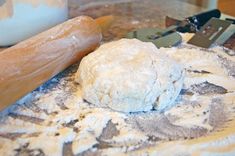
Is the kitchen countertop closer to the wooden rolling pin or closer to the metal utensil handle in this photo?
the wooden rolling pin

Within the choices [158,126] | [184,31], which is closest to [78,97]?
[158,126]

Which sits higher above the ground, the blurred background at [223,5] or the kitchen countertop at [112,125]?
the kitchen countertop at [112,125]

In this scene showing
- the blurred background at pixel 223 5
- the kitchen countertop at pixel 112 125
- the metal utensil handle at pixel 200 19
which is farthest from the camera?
the blurred background at pixel 223 5

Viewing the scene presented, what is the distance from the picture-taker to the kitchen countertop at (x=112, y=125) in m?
0.55

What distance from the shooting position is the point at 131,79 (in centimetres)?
64

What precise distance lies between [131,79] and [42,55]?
0.69 feet

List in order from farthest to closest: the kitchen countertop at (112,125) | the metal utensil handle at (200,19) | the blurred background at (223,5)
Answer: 1. the blurred background at (223,5)
2. the metal utensil handle at (200,19)
3. the kitchen countertop at (112,125)

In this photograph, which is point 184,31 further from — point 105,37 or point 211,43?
point 105,37

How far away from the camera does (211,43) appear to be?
0.95 metres

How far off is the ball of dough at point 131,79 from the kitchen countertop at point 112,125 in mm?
22

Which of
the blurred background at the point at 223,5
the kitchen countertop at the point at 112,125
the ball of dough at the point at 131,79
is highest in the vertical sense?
the ball of dough at the point at 131,79

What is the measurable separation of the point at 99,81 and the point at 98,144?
141 millimetres

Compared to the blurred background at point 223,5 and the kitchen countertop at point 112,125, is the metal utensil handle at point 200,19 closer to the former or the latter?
the kitchen countertop at point 112,125

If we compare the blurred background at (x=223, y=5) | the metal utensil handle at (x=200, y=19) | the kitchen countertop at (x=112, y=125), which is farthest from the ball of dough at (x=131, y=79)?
the blurred background at (x=223, y=5)
